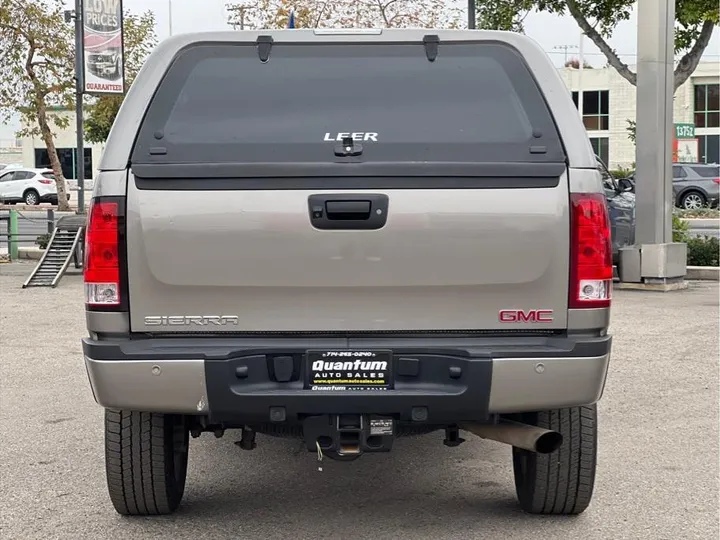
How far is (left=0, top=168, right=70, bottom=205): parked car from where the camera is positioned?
140ft

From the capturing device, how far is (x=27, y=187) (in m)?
42.9

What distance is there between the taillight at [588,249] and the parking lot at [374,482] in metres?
1.11

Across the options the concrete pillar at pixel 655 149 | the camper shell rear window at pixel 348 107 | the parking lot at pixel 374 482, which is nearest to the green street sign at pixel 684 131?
the concrete pillar at pixel 655 149

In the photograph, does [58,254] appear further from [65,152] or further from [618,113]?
[618,113]

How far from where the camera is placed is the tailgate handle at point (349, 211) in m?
4.21

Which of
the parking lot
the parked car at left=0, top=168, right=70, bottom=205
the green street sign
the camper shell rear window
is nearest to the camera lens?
the camper shell rear window

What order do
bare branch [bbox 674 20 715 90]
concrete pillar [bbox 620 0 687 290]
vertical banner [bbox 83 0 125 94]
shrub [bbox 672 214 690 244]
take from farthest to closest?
vertical banner [bbox 83 0 125 94] < bare branch [bbox 674 20 715 90] < shrub [bbox 672 214 690 244] < concrete pillar [bbox 620 0 687 290]

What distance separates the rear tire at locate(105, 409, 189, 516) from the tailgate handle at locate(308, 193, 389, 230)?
1.17 meters

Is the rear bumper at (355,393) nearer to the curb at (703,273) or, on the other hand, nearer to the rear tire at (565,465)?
the rear tire at (565,465)

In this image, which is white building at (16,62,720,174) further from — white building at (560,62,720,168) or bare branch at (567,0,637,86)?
bare branch at (567,0,637,86)

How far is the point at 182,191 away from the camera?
421 cm

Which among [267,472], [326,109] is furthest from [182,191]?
[267,472]

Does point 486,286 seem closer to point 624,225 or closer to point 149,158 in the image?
point 149,158

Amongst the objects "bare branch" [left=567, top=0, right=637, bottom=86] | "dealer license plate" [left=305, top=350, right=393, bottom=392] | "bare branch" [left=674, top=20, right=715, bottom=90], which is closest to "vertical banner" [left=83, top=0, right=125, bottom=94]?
"bare branch" [left=567, top=0, right=637, bottom=86]
